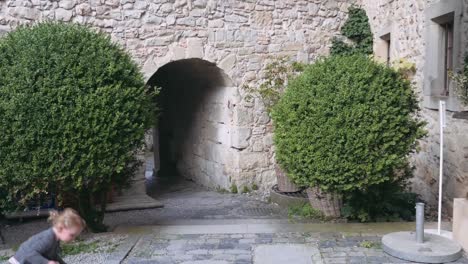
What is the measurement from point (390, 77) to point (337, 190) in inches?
50.6

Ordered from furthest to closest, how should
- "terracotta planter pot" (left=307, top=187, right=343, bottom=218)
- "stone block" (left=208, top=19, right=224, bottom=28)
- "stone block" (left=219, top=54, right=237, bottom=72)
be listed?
1. "stone block" (left=219, top=54, right=237, bottom=72)
2. "stone block" (left=208, top=19, right=224, bottom=28)
3. "terracotta planter pot" (left=307, top=187, right=343, bottom=218)

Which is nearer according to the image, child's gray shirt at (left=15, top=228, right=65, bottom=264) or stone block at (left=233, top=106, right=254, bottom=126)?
child's gray shirt at (left=15, top=228, right=65, bottom=264)

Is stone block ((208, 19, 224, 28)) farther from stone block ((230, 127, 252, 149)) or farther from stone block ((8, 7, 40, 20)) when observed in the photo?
stone block ((8, 7, 40, 20))

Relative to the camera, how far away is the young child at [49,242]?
308cm

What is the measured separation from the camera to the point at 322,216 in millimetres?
6320

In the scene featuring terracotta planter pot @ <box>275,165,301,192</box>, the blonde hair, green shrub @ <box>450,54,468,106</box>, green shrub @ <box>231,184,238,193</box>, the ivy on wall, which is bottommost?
green shrub @ <box>231,184,238,193</box>

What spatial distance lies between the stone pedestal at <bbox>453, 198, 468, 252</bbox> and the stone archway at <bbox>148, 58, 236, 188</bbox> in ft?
15.6

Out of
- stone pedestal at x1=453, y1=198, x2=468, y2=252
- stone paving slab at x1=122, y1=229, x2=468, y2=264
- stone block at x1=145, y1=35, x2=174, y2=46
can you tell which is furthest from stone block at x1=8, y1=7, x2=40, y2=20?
stone pedestal at x1=453, y1=198, x2=468, y2=252

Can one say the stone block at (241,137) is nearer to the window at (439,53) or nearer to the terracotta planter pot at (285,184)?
the terracotta planter pot at (285,184)

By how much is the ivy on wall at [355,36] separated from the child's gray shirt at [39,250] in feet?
22.6

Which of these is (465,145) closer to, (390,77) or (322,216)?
(390,77)

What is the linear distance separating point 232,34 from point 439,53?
325 cm

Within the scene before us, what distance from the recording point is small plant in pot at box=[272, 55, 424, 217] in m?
5.43

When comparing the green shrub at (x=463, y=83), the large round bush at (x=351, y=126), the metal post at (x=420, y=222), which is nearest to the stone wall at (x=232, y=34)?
the large round bush at (x=351, y=126)
